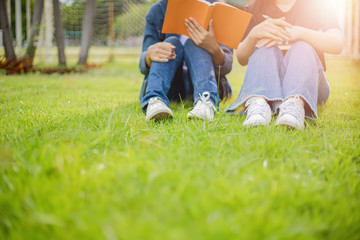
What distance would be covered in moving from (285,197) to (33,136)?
94 centimetres

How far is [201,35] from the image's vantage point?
1487 millimetres

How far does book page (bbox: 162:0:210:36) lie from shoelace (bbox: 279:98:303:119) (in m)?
0.63

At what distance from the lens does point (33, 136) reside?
3.43 ft

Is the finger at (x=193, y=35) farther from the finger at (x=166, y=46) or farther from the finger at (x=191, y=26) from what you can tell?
the finger at (x=166, y=46)

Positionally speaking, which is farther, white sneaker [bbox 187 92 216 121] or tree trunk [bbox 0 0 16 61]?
tree trunk [bbox 0 0 16 61]

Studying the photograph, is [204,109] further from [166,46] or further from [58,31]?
[58,31]

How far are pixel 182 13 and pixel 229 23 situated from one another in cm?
27

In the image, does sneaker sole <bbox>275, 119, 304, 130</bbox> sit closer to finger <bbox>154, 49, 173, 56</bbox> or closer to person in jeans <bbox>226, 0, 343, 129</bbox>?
person in jeans <bbox>226, 0, 343, 129</bbox>

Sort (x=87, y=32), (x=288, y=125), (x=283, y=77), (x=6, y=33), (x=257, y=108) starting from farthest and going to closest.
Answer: (x=87, y=32) → (x=6, y=33) → (x=283, y=77) → (x=257, y=108) → (x=288, y=125)

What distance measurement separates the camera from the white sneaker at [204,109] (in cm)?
130

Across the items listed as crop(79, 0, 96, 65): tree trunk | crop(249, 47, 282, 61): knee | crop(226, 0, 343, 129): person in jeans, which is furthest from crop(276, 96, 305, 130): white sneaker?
crop(79, 0, 96, 65): tree trunk

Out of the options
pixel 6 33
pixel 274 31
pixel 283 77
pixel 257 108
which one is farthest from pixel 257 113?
pixel 6 33

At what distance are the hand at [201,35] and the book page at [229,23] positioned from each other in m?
0.05

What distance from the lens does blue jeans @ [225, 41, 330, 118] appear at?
4.22 ft
